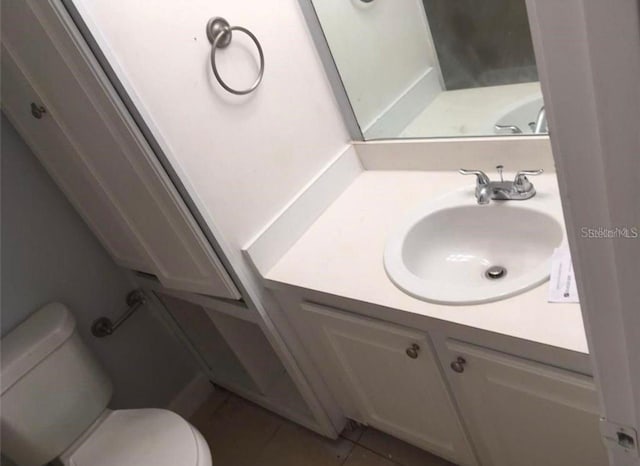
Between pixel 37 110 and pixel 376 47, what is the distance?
3.26 feet

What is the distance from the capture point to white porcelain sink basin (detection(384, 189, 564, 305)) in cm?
113

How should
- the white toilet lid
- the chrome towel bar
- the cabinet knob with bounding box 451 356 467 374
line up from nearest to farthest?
1. the cabinet knob with bounding box 451 356 467 374
2. the white toilet lid
3. the chrome towel bar

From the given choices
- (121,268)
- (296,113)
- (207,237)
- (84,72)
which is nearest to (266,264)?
(207,237)

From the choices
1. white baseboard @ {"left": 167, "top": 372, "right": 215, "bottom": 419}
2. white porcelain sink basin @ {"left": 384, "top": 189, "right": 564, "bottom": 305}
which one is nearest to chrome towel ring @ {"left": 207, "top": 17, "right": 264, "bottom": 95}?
white porcelain sink basin @ {"left": 384, "top": 189, "right": 564, "bottom": 305}

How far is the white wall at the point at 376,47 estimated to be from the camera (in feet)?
4.68

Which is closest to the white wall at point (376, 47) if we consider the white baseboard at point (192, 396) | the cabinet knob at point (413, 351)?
the cabinet knob at point (413, 351)

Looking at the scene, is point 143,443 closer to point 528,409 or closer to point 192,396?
point 192,396

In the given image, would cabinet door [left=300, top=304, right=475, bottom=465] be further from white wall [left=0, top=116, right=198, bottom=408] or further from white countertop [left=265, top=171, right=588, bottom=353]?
white wall [left=0, top=116, right=198, bottom=408]

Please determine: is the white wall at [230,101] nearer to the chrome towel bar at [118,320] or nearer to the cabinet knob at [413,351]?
the cabinet knob at [413,351]

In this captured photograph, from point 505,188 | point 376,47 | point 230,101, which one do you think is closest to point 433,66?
point 376,47

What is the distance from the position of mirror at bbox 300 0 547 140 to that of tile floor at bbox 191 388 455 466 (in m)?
1.04

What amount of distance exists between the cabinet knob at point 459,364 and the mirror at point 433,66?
62cm

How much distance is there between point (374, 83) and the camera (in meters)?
1.54

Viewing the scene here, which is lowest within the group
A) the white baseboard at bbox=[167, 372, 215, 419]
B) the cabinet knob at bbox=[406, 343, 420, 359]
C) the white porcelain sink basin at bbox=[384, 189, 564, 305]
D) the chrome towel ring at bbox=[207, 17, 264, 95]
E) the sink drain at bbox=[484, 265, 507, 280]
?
the white baseboard at bbox=[167, 372, 215, 419]
